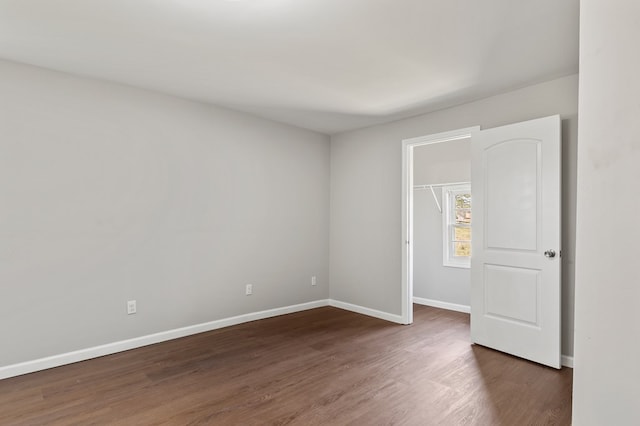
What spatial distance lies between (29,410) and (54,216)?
4.80ft

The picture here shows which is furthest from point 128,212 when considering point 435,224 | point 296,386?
point 435,224

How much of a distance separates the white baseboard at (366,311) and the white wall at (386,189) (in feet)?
0.18

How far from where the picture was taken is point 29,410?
7.62 ft

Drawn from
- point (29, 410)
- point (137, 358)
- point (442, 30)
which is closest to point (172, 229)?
point (137, 358)

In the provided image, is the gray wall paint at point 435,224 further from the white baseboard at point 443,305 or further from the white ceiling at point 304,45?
the white ceiling at point 304,45

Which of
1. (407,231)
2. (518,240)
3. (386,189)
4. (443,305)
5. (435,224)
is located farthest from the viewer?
(435,224)

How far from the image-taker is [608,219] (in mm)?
526

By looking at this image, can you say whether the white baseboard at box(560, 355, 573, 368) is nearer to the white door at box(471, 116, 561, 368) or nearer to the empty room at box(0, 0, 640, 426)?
the empty room at box(0, 0, 640, 426)

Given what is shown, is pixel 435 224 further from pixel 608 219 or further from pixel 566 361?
pixel 608 219

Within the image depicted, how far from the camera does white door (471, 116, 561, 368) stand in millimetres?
3059

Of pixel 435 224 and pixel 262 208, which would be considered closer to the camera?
pixel 262 208

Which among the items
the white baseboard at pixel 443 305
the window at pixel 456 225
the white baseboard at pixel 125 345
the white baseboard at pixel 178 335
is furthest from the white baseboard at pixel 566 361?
the white baseboard at pixel 125 345

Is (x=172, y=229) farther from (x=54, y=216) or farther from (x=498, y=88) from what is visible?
(x=498, y=88)

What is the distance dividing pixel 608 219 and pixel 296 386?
256cm
